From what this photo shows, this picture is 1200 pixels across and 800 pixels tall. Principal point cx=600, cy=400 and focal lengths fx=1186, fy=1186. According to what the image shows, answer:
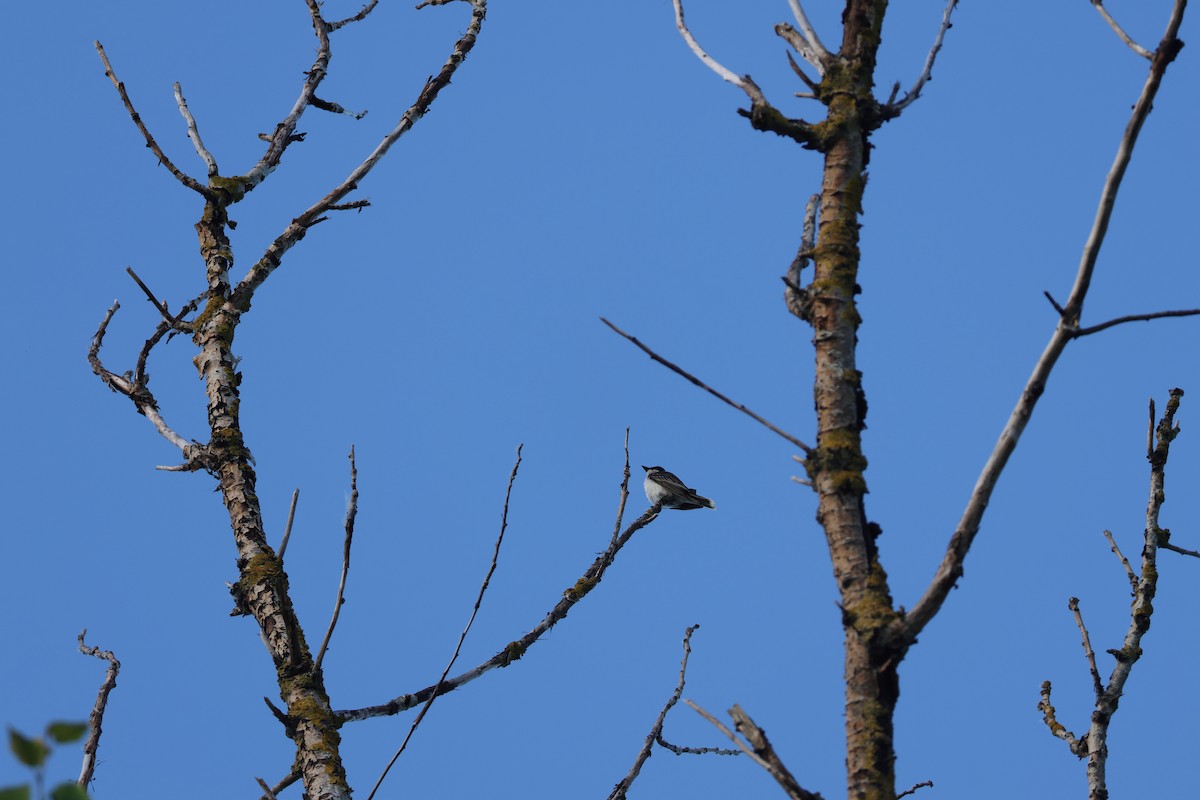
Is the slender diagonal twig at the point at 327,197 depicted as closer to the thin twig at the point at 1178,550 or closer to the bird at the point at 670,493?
the thin twig at the point at 1178,550

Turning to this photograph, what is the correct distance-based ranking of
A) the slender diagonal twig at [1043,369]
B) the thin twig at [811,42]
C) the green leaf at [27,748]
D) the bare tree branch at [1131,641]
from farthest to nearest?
the bare tree branch at [1131,641]
the thin twig at [811,42]
the slender diagonal twig at [1043,369]
the green leaf at [27,748]

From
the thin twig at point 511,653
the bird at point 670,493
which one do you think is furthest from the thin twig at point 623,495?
the bird at point 670,493

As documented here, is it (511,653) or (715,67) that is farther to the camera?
(511,653)

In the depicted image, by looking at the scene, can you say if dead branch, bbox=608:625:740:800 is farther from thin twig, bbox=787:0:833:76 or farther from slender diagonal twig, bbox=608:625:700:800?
thin twig, bbox=787:0:833:76

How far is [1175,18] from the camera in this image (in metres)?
2.47

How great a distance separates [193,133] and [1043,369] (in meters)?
4.58

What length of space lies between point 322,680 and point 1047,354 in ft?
9.05

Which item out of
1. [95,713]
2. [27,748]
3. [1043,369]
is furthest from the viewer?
[95,713]

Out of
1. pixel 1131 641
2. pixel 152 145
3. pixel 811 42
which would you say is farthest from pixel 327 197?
pixel 1131 641

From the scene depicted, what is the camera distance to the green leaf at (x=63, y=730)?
1.29 meters

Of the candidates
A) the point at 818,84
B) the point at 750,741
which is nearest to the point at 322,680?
the point at 750,741

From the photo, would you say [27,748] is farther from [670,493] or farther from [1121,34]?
[670,493]

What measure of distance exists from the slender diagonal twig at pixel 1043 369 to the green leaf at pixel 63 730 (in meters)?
1.86

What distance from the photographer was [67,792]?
4.44 feet
